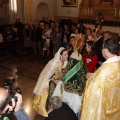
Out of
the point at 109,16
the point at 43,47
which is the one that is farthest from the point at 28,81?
the point at 109,16

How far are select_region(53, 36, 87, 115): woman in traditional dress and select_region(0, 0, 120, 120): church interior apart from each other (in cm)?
256

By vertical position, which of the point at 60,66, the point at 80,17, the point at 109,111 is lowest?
the point at 109,111

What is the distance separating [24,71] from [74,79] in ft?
14.5

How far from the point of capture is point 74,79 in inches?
171

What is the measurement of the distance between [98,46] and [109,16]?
9.04 m

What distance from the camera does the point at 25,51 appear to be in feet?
38.5

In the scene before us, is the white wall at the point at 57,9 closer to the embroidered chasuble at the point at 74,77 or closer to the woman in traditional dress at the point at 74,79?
the woman in traditional dress at the point at 74,79

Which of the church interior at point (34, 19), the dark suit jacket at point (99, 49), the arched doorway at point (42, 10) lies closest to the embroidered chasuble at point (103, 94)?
the dark suit jacket at point (99, 49)

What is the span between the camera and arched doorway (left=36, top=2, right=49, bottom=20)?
688 inches

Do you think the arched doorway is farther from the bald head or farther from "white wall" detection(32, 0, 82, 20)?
the bald head

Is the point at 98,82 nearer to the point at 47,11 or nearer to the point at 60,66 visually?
the point at 60,66

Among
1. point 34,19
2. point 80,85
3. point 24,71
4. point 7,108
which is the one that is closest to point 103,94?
point 80,85

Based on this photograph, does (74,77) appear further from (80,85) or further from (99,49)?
(99,49)

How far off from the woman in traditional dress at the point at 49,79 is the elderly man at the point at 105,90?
141 centimetres
